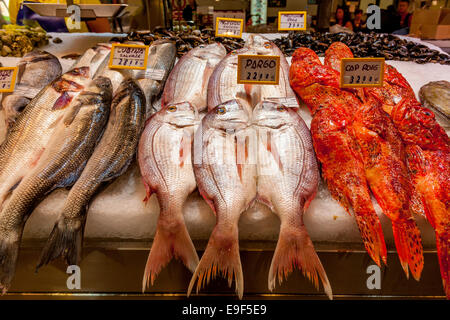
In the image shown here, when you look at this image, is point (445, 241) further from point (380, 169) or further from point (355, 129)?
point (355, 129)

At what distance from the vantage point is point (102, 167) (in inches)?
48.9

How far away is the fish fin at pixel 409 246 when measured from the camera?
97 centimetres

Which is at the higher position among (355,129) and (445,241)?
(355,129)

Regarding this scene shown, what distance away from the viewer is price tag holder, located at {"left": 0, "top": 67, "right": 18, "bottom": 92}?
1.64m

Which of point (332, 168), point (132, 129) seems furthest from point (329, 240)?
point (132, 129)

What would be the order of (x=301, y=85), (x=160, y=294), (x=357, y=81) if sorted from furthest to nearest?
(x=301, y=85), (x=357, y=81), (x=160, y=294)

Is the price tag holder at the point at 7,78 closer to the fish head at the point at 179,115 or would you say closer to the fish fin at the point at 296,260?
the fish head at the point at 179,115

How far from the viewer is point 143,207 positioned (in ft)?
4.05

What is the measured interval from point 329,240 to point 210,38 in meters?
1.96

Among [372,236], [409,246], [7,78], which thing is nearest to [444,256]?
[409,246]

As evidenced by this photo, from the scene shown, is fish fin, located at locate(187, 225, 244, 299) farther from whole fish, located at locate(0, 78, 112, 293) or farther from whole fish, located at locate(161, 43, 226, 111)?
whole fish, located at locate(161, 43, 226, 111)

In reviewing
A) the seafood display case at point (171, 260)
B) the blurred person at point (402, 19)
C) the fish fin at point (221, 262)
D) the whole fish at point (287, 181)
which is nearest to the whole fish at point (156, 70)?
the seafood display case at point (171, 260)

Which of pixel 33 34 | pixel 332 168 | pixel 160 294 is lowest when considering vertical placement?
pixel 160 294

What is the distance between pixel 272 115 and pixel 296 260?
2.33 feet
